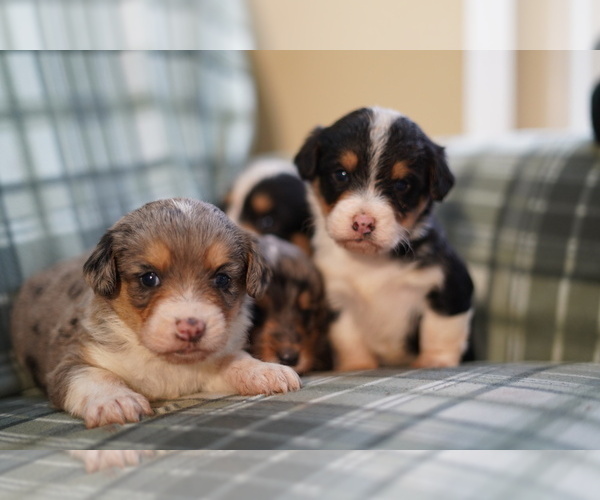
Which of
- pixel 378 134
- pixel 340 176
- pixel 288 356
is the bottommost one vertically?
pixel 288 356

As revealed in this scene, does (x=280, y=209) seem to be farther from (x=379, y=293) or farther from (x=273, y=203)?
(x=379, y=293)

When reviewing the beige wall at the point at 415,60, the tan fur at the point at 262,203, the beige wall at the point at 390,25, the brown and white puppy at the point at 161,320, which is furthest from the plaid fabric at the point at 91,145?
the beige wall at the point at 390,25

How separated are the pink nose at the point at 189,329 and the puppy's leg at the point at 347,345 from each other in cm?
70

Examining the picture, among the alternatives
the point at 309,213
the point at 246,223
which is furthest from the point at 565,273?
the point at 246,223

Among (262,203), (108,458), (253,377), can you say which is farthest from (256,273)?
(262,203)

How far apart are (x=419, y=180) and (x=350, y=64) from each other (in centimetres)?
58

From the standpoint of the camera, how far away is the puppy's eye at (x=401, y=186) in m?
2.06

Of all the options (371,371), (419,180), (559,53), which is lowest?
(371,371)

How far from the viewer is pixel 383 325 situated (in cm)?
234

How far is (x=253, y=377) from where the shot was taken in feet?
6.18

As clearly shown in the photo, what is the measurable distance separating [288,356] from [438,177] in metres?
0.65

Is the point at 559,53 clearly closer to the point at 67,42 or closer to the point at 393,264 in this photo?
the point at 393,264

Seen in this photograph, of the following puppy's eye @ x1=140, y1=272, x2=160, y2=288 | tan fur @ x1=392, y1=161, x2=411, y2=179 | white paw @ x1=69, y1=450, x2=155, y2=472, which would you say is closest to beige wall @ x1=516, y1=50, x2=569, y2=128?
tan fur @ x1=392, y1=161, x2=411, y2=179

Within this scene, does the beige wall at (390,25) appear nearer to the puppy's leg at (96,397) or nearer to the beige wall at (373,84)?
the beige wall at (373,84)
